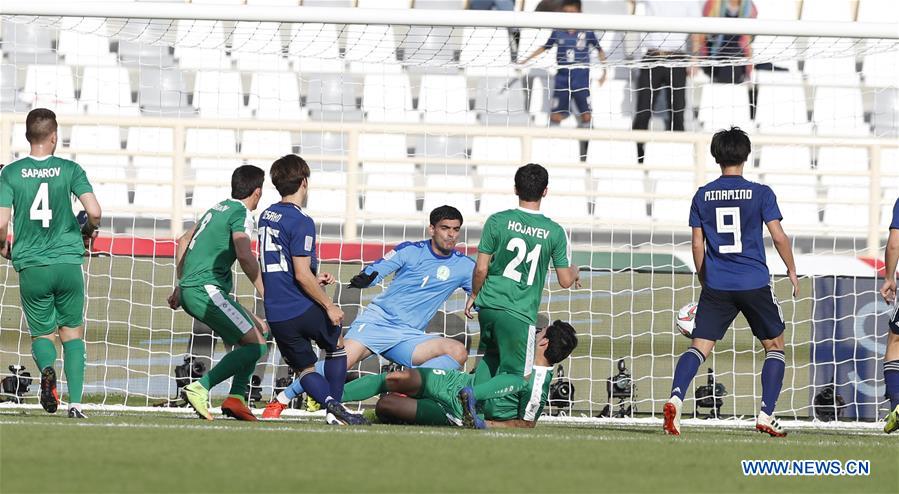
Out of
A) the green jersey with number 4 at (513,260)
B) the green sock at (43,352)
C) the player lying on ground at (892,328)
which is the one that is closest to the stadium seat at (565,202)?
the player lying on ground at (892,328)

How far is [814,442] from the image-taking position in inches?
293

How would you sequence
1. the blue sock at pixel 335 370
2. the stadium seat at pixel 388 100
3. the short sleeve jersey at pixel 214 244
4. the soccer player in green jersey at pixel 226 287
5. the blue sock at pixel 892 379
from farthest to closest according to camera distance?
the stadium seat at pixel 388 100
the blue sock at pixel 892 379
the short sleeve jersey at pixel 214 244
the soccer player in green jersey at pixel 226 287
the blue sock at pixel 335 370

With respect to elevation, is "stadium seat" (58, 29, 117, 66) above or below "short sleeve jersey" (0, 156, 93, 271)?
above

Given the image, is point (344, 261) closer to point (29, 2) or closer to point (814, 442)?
point (29, 2)

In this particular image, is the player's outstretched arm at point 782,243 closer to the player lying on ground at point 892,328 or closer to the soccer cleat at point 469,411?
the player lying on ground at point 892,328

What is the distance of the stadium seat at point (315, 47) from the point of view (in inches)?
458

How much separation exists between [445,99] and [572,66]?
5.20m

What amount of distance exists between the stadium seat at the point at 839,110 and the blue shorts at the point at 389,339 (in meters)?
8.88

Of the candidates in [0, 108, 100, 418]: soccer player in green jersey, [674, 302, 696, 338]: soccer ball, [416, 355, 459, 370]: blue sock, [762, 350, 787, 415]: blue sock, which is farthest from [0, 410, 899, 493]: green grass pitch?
[674, 302, 696, 338]: soccer ball

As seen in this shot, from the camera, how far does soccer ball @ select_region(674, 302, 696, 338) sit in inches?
378

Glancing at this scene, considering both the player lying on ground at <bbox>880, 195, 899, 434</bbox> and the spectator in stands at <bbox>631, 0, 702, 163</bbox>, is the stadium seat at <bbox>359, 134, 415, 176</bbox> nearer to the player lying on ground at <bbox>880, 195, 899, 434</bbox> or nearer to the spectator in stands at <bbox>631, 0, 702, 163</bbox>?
the spectator in stands at <bbox>631, 0, 702, 163</bbox>

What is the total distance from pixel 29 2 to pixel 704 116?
895 centimetres

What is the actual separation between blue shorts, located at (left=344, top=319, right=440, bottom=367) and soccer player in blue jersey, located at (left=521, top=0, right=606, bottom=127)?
2545 millimetres

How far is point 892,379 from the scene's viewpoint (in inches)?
329
